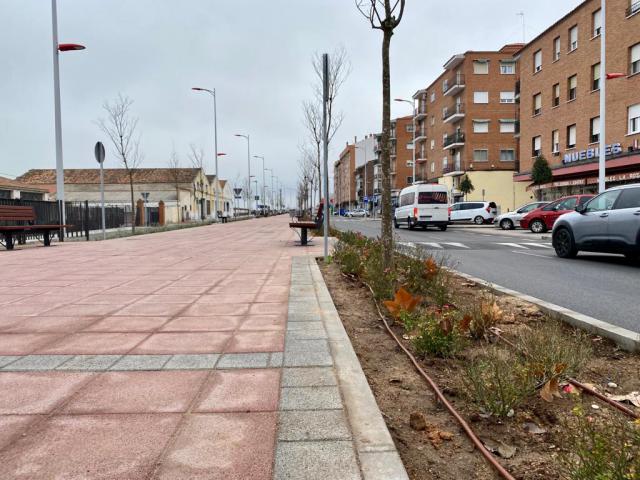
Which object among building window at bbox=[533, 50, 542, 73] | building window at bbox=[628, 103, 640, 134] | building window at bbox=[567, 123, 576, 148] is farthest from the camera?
building window at bbox=[533, 50, 542, 73]

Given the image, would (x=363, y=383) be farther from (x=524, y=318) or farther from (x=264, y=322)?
(x=524, y=318)

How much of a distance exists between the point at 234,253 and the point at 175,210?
42.2m

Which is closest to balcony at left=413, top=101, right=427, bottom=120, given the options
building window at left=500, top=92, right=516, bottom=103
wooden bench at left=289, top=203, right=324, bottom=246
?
building window at left=500, top=92, right=516, bottom=103

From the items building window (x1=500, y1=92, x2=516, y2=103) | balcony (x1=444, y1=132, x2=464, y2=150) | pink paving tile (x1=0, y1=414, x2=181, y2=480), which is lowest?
pink paving tile (x1=0, y1=414, x2=181, y2=480)

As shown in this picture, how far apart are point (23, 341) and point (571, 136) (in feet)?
114

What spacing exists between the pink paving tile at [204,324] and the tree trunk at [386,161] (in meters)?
2.71

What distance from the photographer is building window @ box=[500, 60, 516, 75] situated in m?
51.1

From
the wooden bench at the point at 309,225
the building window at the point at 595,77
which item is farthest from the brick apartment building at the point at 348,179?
the wooden bench at the point at 309,225

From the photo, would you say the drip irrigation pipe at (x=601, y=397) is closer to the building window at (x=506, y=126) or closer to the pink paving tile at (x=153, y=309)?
the pink paving tile at (x=153, y=309)

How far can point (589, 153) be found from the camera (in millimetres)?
29562

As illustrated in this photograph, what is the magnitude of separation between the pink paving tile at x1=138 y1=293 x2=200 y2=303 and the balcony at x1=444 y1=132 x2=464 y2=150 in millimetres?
49964

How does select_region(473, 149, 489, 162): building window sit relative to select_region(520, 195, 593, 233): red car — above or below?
above

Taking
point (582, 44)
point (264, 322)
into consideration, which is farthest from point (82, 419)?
point (582, 44)

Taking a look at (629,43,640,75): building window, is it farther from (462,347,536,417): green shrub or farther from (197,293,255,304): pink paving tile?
(462,347,536,417): green shrub
